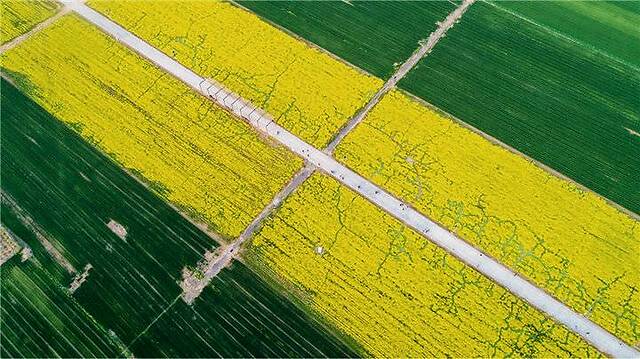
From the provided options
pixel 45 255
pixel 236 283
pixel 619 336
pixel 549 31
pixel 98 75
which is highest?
pixel 549 31

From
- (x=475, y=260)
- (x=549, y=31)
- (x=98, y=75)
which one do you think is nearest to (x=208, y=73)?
(x=98, y=75)

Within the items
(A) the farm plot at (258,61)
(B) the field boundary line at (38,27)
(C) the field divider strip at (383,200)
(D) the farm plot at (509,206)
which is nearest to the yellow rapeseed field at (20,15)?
(B) the field boundary line at (38,27)

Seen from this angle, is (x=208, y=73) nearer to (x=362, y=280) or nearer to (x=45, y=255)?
(x=45, y=255)

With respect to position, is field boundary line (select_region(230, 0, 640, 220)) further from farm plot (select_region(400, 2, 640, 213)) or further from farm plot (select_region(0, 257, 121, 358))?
farm plot (select_region(0, 257, 121, 358))

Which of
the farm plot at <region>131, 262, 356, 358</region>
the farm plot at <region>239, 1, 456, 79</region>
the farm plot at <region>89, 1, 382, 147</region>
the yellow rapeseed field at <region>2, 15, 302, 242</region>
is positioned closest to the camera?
the farm plot at <region>131, 262, 356, 358</region>

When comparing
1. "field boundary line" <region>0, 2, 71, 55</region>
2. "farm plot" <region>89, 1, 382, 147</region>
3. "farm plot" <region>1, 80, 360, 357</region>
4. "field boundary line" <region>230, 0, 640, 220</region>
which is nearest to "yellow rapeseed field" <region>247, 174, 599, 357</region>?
"farm plot" <region>1, 80, 360, 357</region>

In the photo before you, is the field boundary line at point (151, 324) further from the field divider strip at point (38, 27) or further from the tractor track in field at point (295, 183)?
the field divider strip at point (38, 27)
